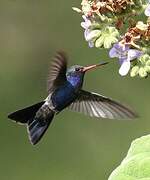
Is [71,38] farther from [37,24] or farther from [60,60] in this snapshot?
[60,60]

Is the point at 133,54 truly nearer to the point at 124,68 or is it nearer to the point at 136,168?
the point at 124,68

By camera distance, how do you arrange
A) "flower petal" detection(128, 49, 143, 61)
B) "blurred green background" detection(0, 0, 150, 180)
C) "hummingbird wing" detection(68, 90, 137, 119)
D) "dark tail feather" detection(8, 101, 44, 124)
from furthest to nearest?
"blurred green background" detection(0, 0, 150, 180) < "dark tail feather" detection(8, 101, 44, 124) < "hummingbird wing" detection(68, 90, 137, 119) < "flower petal" detection(128, 49, 143, 61)

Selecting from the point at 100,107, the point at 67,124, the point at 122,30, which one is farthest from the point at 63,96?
the point at 67,124

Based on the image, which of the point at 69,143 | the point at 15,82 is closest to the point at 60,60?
the point at 69,143

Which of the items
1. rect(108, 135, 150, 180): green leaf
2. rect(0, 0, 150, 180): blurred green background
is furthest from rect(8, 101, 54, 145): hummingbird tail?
rect(0, 0, 150, 180): blurred green background

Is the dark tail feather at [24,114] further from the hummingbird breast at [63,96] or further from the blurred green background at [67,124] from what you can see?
the blurred green background at [67,124]

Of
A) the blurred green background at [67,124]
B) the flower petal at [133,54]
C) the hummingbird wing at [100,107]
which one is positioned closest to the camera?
the flower petal at [133,54]

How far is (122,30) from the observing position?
2.33 metres

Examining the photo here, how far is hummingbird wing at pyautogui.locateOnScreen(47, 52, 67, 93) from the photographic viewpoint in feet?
9.28

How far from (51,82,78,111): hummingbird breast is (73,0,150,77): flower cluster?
84 cm

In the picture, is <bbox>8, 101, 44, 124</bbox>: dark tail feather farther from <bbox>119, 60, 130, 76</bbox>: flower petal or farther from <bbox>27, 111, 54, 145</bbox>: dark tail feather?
<bbox>119, 60, 130, 76</bbox>: flower petal

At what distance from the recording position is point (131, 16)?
2281 millimetres

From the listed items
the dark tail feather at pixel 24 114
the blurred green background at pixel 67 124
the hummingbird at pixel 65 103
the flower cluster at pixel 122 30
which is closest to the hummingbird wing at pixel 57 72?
the hummingbird at pixel 65 103

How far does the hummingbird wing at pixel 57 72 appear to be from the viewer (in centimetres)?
283
